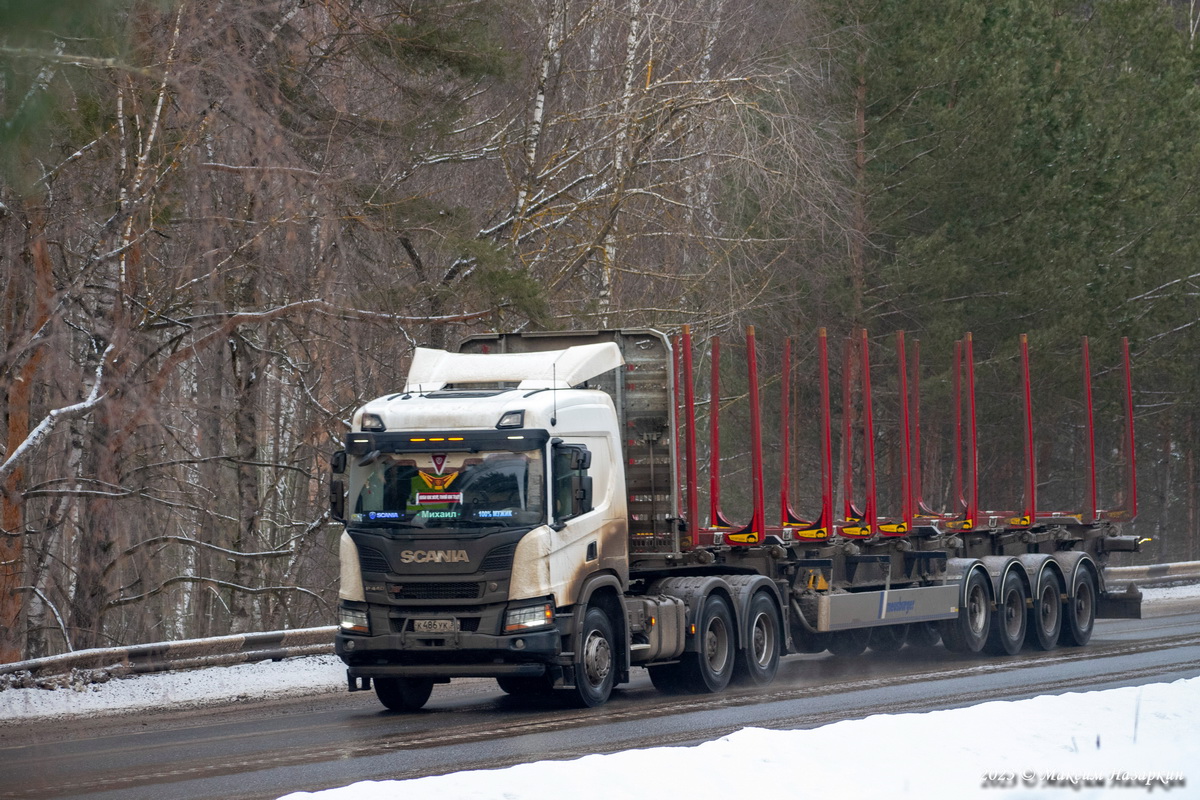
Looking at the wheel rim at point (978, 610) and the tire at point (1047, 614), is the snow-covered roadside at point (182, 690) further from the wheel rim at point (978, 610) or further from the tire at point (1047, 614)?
the tire at point (1047, 614)

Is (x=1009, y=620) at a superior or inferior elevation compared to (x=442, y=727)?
superior

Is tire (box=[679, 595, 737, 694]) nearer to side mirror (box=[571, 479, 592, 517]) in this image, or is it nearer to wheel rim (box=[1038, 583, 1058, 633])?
side mirror (box=[571, 479, 592, 517])

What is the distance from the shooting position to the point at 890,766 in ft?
27.8

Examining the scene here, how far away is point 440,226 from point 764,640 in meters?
6.48

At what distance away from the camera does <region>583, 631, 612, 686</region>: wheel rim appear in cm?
1335

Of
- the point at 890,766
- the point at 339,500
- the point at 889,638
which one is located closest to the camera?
the point at 890,766

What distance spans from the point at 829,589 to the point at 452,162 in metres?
8.04

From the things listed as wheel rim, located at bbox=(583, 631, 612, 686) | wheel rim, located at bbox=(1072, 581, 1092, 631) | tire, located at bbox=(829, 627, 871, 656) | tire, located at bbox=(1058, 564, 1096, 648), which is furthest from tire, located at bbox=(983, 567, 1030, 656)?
wheel rim, located at bbox=(583, 631, 612, 686)

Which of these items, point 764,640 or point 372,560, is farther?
point 764,640

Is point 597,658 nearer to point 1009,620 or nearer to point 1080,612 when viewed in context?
point 1009,620

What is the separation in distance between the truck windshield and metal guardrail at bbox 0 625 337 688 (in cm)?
347

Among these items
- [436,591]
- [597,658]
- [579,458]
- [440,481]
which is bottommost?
[597,658]

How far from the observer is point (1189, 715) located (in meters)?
10.4

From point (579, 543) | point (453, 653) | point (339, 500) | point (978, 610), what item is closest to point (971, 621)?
point (978, 610)
